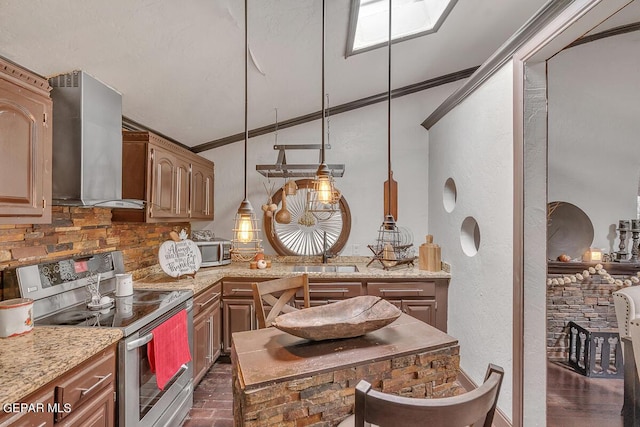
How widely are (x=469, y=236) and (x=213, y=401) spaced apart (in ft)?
8.10

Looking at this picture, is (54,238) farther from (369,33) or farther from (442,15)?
(442,15)

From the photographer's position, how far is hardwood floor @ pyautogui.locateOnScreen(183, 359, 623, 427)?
2092 mm

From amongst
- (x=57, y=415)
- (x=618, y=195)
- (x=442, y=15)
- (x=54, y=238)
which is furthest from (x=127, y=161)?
(x=618, y=195)

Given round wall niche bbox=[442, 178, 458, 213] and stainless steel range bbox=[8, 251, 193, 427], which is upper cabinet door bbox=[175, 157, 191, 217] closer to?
stainless steel range bbox=[8, 251, 193, 427]

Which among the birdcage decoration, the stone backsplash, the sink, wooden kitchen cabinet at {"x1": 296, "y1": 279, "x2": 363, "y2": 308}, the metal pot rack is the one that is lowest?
wooden kitchen cabinet at {"x1": 296, "y1": 279, "x2": 363, "y2": 308}

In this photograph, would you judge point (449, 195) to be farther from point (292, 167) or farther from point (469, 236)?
point (292, 167)

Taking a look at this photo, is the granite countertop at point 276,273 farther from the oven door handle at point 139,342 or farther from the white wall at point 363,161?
the oven door handle at point 139,342

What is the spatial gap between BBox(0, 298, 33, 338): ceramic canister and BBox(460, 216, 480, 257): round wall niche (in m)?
2.83

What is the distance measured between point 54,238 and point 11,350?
862 mm

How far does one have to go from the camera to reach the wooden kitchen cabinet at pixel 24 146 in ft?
4.33

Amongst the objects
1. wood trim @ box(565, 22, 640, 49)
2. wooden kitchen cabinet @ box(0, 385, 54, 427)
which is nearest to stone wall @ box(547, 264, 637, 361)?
wood trim @ box(565, 22, 640, 49)

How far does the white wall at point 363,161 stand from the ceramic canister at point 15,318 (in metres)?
2.26

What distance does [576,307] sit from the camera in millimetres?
3025

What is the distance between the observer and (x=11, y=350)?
4.10 ft
